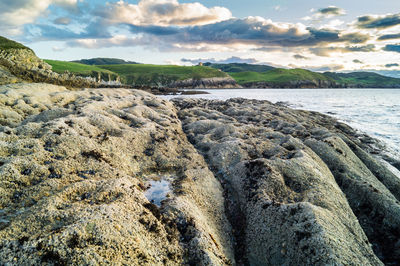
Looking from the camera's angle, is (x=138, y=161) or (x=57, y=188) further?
(x=138, y=161)

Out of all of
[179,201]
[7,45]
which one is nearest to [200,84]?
[7,45]

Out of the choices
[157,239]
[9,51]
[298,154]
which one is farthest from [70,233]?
[9,51]

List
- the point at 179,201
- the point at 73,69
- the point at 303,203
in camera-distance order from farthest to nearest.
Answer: the point at 73,69 → the point at 179,201 → the point at 303,203

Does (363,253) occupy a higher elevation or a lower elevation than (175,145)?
lower

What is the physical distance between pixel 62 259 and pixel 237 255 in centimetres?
567

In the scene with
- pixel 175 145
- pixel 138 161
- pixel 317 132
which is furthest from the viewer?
pixel 317 132

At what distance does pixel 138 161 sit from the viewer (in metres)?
12.4

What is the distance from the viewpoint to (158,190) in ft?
32.9

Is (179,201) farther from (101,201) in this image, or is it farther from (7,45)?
(7,45)

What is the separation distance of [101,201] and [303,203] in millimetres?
7322

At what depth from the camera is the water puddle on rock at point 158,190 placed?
918 centimetres

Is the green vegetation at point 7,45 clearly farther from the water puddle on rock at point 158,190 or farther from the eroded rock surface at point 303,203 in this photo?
the water puddle on rock at point 158,190

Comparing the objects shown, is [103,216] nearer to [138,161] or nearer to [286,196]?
[138,161]

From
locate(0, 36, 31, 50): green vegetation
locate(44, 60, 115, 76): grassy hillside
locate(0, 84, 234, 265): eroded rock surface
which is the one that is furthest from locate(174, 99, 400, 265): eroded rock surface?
locate(44, 60, 115, 76): grassy hillside
